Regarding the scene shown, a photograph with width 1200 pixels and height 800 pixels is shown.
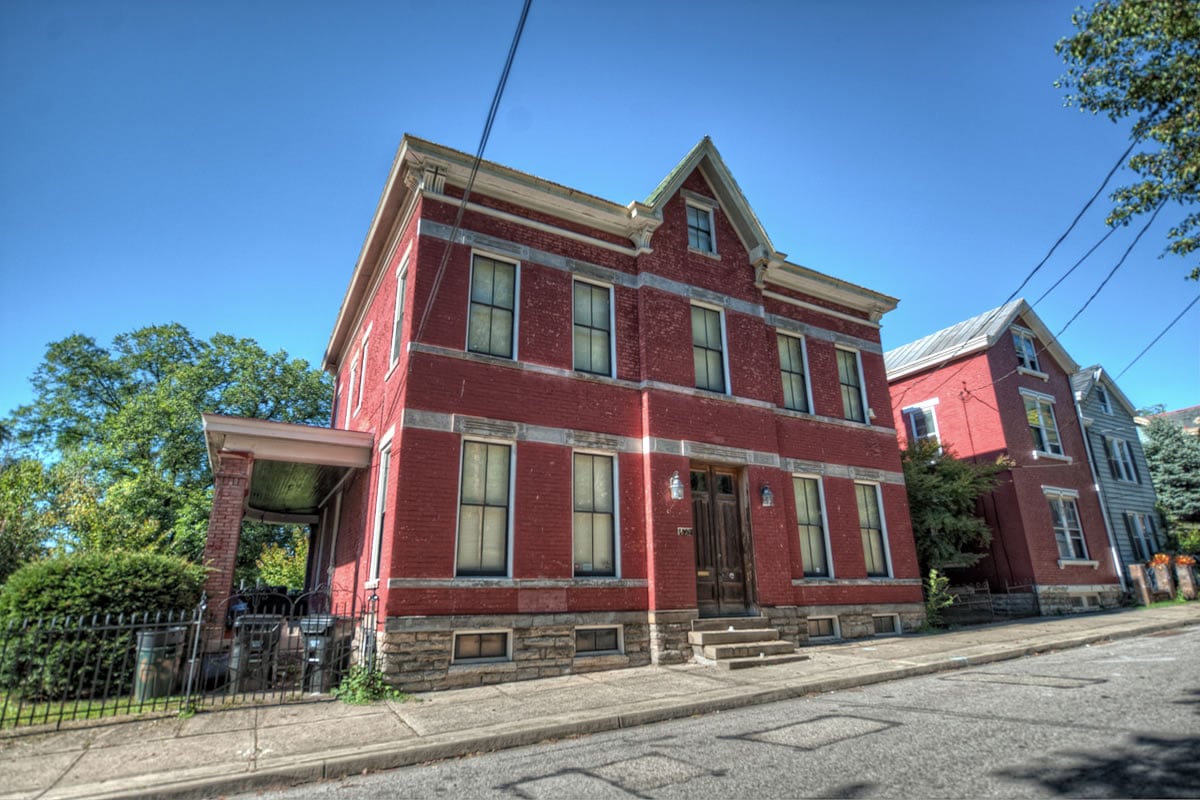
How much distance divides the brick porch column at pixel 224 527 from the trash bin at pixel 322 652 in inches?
78.4

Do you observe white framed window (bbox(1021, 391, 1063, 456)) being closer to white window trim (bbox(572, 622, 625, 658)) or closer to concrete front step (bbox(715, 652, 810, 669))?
concrete front step (bbox(715, 652, 810, 669))

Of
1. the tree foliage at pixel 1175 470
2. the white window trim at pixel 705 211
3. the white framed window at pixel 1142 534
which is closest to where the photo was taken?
the white window trim at pixel 705 211

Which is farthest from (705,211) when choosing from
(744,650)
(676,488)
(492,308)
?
(744,650)

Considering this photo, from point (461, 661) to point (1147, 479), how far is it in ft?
95.2

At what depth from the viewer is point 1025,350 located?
22.1 m

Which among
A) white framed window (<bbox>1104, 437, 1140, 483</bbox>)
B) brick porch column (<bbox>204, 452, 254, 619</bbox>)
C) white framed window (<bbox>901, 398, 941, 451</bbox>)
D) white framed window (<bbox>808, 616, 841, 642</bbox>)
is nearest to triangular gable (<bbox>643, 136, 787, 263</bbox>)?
white framed window (<bbox>808, 616, 841, 642</bbox>)

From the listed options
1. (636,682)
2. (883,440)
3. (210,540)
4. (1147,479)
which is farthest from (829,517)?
(1147,479)

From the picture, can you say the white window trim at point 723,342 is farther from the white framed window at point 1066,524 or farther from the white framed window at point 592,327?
the white framed window at point 1066,524

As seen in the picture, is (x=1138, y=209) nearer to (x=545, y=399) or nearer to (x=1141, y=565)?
(x=545, y=399)

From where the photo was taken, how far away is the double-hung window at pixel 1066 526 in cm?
1981

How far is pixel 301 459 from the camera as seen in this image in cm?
1085

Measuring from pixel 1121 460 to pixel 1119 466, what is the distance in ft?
1.54

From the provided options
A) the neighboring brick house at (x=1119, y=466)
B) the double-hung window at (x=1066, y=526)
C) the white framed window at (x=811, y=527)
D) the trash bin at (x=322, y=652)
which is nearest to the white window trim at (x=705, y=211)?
the white framed window at (x=811, y=527)

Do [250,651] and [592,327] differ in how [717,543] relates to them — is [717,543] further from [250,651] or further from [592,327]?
[250,651]
